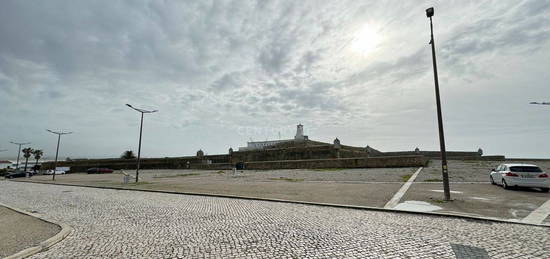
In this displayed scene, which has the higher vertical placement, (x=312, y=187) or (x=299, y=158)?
(x=299, y=158)

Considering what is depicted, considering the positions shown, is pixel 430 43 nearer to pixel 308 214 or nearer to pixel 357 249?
pixel 308 214

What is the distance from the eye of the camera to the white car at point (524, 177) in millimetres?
12593

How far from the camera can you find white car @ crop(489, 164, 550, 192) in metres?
12.6

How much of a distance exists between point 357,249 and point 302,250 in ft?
3.56

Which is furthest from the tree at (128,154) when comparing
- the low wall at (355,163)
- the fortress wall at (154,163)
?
the low wall at (355,163)

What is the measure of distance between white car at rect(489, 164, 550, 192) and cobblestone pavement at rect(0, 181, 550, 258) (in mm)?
8573

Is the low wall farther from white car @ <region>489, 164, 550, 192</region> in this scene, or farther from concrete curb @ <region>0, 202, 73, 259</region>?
concrete curb @ <region>0, 202, 73, 259</region>

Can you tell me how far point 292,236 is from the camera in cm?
605

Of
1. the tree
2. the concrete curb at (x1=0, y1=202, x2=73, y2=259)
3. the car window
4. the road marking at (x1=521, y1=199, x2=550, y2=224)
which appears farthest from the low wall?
the tree

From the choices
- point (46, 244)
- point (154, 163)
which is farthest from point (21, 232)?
point (154, 163)

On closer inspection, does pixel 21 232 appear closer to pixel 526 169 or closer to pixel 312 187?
pixel 312 187

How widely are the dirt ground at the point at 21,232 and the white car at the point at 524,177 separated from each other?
19042 millimetres

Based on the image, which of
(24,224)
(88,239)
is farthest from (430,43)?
(24,224)

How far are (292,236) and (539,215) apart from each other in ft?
25.2
